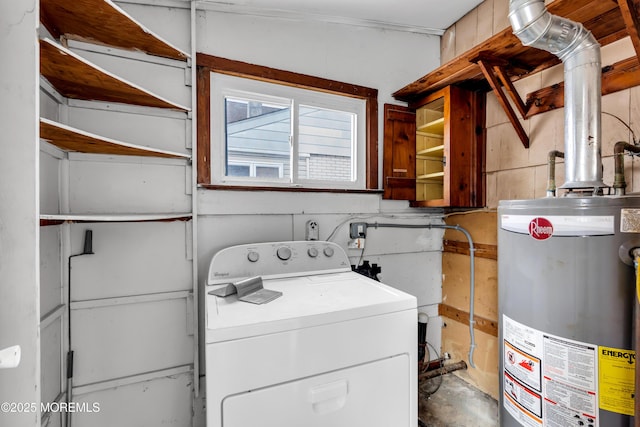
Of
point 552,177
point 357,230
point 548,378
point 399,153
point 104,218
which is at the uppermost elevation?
point 399,153

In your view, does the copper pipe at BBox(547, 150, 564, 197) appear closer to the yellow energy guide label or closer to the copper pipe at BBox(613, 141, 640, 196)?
the copper pipe at BBox(613, 141, 640, 196)

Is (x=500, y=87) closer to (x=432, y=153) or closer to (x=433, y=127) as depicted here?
(x=433, y=127)

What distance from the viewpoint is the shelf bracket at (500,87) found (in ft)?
5.07

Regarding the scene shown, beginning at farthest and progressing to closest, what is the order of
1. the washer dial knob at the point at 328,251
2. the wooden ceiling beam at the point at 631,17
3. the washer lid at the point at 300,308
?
the washer dial knob at the point at 328,251
the wooden ceiling beam at the point at 631,17
the washer lid at the point at 300,308

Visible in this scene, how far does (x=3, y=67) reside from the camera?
2.25 feet

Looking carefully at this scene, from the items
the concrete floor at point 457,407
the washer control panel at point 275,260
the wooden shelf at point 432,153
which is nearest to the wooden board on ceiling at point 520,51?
the wooden shelf at point 432,153

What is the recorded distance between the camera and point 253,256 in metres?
1.55

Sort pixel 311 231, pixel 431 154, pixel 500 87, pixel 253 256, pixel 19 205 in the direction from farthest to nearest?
pixel 431 154, pixel 311 231, pixel 500 87, pixel 253 256, pixel 19 205

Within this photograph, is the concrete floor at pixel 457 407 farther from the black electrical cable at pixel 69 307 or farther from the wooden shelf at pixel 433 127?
the black electrical cable at pixel 69 307

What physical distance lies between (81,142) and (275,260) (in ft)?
3.19

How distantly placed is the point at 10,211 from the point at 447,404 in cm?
233

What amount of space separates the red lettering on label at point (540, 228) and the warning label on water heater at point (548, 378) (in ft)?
1.03

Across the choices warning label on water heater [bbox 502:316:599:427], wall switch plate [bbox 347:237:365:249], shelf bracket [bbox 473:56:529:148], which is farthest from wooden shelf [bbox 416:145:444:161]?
warning label on water heater [bbox 502:316:599:427]

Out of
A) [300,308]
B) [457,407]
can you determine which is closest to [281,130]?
[300,308]
